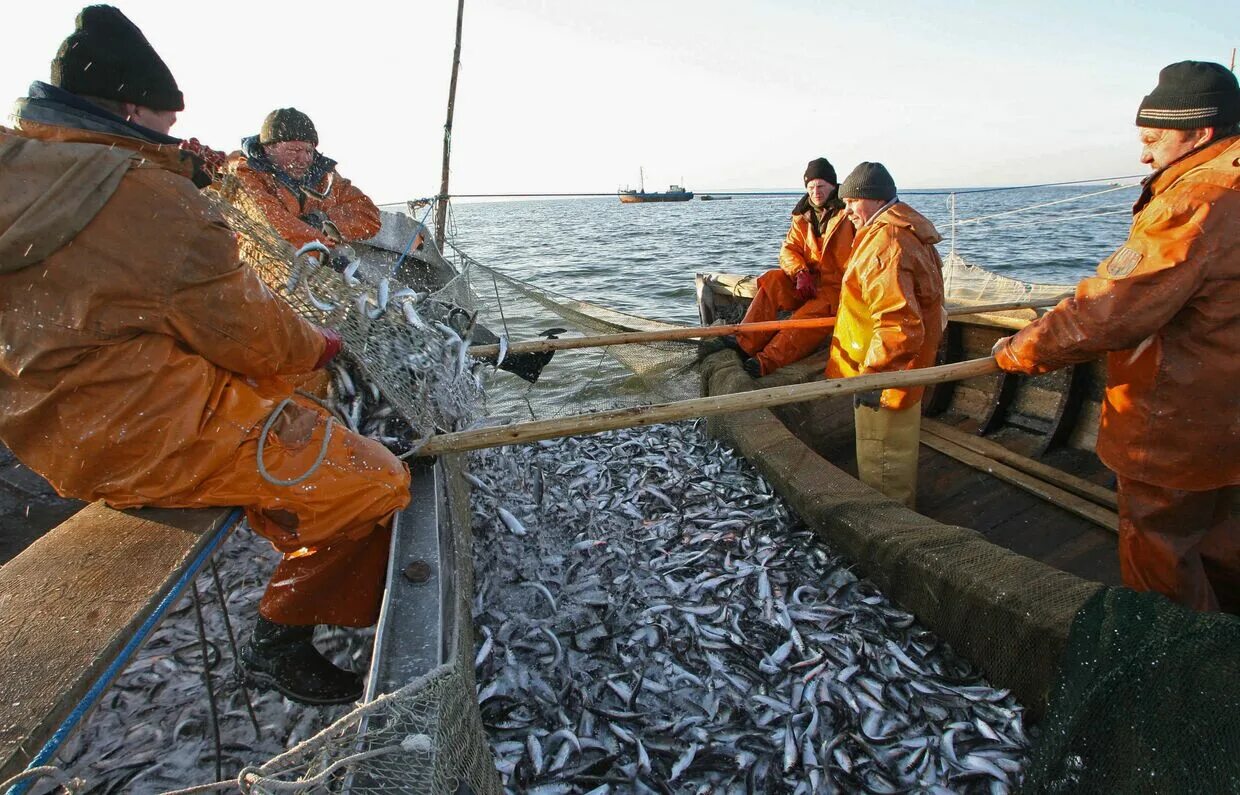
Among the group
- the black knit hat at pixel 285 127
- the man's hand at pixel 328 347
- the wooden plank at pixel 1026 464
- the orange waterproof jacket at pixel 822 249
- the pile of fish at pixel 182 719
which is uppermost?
the black knit hat at pixel 285 127

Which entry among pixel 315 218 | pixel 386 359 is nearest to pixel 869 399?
pixel 386 359

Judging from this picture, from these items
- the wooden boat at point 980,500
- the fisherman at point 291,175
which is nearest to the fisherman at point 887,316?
the wooden boat at point 980,500

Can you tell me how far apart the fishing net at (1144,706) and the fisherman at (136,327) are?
10.1 ft

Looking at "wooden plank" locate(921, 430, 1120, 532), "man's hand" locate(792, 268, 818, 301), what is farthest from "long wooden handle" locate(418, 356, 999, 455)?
"man's hand" locate(792, 268, 818, 301)

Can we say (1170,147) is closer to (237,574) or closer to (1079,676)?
(1079,676)

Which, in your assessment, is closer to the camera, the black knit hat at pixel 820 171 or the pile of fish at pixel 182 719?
the pile of fish at pixel 182 719

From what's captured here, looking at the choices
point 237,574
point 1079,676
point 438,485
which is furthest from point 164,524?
point 1079,676

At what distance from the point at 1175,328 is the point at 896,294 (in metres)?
1.75

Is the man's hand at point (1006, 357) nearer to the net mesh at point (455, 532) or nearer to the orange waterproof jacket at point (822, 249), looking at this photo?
the net mesh at point (455, 532)

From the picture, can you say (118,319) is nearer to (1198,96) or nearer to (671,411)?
(671,411)

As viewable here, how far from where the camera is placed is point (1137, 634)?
2.52m

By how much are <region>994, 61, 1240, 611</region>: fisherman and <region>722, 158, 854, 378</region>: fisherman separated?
3788 mm

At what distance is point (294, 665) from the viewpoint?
3367mm

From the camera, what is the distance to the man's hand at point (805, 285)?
304 inches
